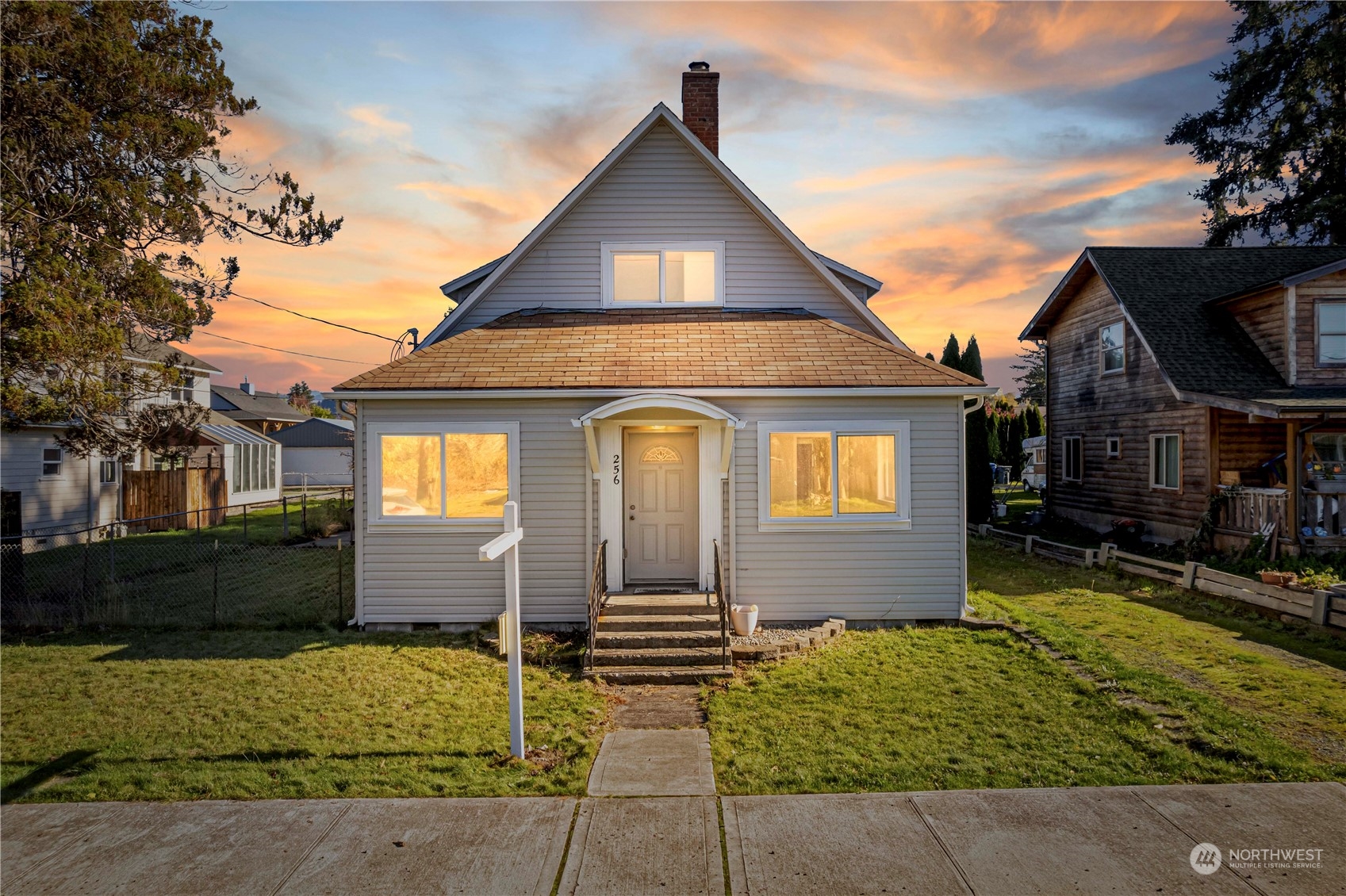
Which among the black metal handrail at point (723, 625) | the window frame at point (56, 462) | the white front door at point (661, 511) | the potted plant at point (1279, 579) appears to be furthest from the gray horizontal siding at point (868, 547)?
the window frame at point (56, 462)

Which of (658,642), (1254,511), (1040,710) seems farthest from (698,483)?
(1254,511)

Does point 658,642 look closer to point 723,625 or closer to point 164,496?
point 723,625

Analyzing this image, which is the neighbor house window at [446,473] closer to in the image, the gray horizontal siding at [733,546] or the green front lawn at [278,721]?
the gray horizontal siding at [733,546]

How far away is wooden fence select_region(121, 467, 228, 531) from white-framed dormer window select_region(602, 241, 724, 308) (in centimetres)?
1726

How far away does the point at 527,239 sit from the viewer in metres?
12.3

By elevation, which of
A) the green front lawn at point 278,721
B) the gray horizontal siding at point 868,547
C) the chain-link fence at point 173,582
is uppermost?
the gray horizontal siding at point 868,547

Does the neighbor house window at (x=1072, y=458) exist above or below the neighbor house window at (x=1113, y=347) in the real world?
below

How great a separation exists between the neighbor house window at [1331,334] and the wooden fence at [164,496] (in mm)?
30212

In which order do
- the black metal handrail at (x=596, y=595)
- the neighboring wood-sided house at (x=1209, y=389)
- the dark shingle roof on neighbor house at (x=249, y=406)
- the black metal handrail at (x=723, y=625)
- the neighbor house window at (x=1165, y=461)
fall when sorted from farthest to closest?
the dark shingle roof on neighbor house at (x=249, y=406)
the neighbor house window at (x=1165, y=461)
the neighboring wood-sided house at (x=1209, y=389)
the black metal handrail at (x=596, y=595)
the black metal handrail at (x=723, y=625)

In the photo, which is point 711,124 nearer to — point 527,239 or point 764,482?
point 527,239

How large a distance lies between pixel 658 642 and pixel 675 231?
7245 millimetres

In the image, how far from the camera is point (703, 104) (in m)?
13.6

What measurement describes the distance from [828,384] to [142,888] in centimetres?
890

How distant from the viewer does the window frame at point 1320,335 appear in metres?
15.7
